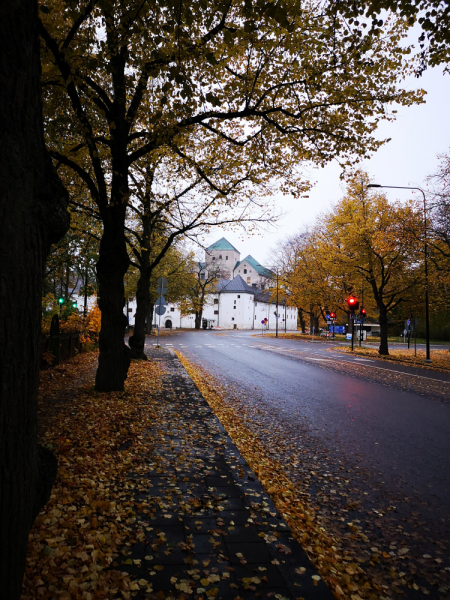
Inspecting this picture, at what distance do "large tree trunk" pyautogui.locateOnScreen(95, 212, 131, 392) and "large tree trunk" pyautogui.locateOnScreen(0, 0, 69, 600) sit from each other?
5752mm

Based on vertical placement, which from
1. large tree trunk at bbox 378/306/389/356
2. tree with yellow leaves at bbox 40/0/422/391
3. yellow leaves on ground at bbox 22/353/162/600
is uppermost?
tree with yellow leaves at bbox 40/0/422/391

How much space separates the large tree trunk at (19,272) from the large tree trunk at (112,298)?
18.9 ft

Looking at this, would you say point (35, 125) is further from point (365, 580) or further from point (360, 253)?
point (360, 253)

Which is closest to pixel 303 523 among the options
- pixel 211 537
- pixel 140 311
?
pixel 211 537

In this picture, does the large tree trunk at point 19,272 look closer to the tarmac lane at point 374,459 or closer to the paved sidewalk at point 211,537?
the paved sidewalk at point 211,537

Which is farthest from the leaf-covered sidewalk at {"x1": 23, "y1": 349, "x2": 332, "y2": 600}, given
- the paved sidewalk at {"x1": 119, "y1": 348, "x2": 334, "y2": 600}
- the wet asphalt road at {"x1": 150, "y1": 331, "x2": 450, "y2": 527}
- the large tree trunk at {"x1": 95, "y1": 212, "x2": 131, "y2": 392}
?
the large tree trunk at {"x1": 95, "y1": 212, "x2": 131, "y2": 392}

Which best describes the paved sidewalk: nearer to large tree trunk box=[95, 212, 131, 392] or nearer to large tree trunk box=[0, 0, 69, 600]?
large tree trunk box=[0, 0, 69, 600]

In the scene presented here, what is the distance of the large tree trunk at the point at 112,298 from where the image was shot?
7.95 meters

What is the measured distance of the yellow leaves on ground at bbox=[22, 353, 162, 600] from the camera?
2561 mm

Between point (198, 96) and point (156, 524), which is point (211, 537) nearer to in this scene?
point (156, 524)

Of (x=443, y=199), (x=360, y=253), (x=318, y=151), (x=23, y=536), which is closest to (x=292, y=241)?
(x=360, y=253)

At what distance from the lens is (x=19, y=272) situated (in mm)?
2029

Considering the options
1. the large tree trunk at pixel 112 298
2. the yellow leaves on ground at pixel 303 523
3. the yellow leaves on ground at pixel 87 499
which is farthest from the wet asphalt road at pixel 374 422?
the large tree trunk at pixel 112 298

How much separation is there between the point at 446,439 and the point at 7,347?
654cm
